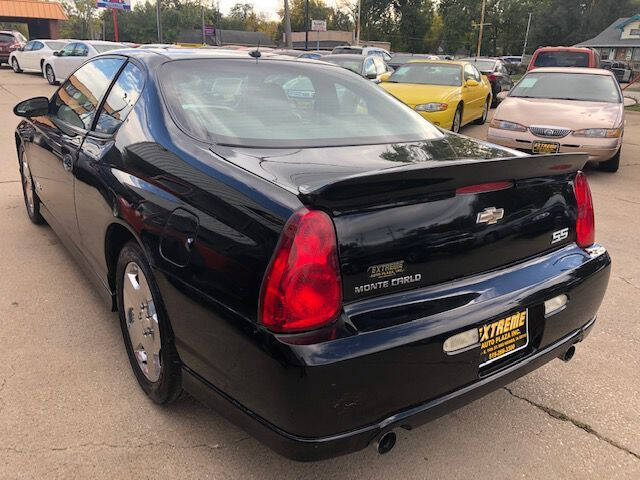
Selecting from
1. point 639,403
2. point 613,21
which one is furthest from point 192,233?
point 613,21

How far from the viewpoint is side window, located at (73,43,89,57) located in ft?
57.6

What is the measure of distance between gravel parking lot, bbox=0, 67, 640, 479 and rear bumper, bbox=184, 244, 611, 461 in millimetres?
370

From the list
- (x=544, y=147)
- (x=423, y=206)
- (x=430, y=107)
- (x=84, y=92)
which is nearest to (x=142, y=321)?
(x=423, y=206)

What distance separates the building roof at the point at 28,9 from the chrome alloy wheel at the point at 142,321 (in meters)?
41.7

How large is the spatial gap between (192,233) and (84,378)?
1.24m

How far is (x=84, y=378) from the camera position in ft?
8.87

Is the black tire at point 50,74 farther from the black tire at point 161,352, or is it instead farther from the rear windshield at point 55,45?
the black tire at point 161,352

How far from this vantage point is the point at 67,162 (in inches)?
126

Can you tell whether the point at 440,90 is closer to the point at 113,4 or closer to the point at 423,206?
the point at 423,206

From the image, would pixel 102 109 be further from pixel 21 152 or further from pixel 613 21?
pixel 613 21

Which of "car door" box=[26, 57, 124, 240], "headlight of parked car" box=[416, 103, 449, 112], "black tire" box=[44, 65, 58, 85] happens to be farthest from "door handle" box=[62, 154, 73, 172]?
"black tire" box=[44, 65, 58, 85]

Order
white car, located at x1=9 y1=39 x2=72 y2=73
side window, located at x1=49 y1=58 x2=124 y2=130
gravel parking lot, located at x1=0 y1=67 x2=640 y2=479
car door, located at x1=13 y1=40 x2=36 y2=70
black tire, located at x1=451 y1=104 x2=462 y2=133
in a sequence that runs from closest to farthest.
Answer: gravel parking lot, located at x1=0 y1=67 x2=640 y2=479 → side window, located at x1=49 y1=58 x2=124 y2=130 → black tire, located at x1=451 y1=104 x2=462 y2=133 → white car, located at x1=9 y1=39 x2=72 y2=73 → car door, located at x1=13 y1=40 x2=36 y2=70

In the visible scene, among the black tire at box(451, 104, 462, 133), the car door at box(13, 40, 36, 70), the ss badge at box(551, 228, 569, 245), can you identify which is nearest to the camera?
the ss badge at box(551, 228, 569, 245)

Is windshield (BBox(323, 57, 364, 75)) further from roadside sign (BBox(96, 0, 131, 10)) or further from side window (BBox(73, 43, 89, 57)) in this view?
roadside sign (BBox(96, 0, 131, 10))
